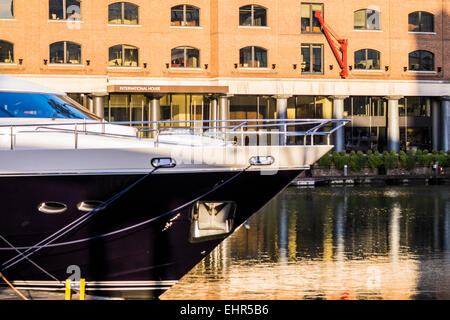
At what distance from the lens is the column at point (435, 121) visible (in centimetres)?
5612

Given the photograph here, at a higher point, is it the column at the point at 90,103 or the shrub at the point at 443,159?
the column at the point at 90,103

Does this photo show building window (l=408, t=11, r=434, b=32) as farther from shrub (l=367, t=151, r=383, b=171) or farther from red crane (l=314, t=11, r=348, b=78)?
shrub (l=367, t=151, r=383, b=171)

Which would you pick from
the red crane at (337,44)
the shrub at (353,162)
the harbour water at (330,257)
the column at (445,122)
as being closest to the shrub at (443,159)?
the shrub at (353,162)

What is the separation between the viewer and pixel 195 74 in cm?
5131

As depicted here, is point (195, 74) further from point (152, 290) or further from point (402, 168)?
point (152, 290)

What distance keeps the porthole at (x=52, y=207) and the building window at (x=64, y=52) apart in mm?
36776

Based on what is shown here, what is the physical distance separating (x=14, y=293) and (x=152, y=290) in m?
2.20

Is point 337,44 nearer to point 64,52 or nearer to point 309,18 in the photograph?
point 309,18

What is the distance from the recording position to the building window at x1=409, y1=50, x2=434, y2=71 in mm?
54312

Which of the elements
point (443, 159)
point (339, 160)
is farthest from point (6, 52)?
point (443, 159)

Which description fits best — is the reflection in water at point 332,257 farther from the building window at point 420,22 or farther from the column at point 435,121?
the column at point 435,121

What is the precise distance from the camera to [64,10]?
47.6 metres

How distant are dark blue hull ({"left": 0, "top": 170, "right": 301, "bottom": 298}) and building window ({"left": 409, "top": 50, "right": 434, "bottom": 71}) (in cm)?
4368
